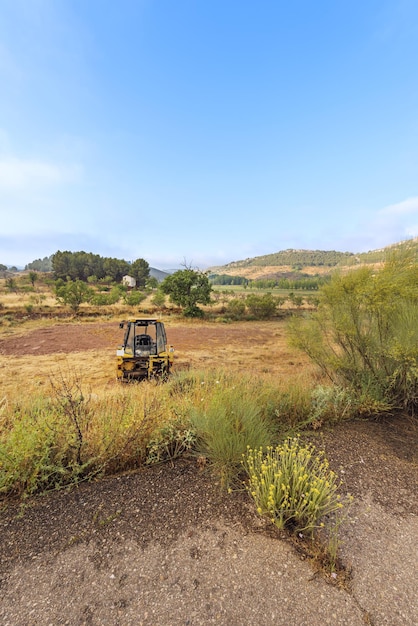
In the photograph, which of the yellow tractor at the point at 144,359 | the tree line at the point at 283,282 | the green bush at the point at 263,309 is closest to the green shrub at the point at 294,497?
the tree line at the point at 283,282

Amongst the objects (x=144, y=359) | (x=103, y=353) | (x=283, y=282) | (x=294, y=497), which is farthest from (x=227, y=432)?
(x=283, y=282)

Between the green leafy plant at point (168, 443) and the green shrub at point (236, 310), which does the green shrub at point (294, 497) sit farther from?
the green shrub at point (236, 310)

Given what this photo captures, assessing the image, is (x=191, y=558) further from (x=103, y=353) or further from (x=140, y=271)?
(x=140, y=271)

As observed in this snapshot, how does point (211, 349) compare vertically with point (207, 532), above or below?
below

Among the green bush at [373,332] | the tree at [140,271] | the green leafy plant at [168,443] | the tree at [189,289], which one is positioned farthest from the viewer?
the tree at [140,271]

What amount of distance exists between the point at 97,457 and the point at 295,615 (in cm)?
208

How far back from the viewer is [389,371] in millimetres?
4836

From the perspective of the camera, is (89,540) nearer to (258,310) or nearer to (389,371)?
(389,371)

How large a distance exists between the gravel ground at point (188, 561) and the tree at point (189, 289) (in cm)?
2604

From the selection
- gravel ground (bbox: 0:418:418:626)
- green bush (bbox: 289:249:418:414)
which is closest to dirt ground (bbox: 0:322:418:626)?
gravel ground (bbox: 0:418:418:626)

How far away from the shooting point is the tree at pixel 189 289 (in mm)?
28672

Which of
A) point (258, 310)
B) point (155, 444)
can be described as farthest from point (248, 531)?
point (258, 310)

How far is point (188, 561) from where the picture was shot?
191cm

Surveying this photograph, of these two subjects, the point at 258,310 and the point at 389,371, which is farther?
the point at 258,310
